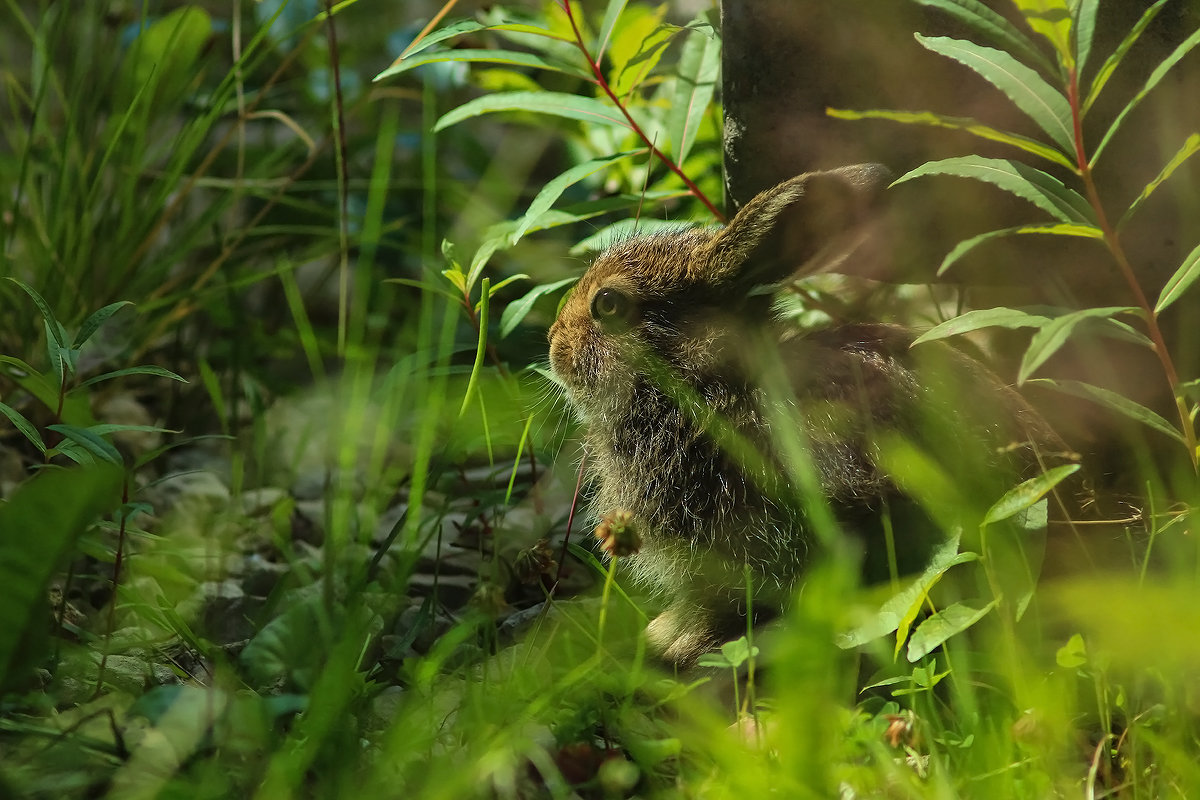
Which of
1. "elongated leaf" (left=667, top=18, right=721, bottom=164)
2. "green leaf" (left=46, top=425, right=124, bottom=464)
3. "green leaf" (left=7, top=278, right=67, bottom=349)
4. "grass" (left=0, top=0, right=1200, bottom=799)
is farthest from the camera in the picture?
"elongated leaf" (left=667, top=18, right=721, bottom=164)

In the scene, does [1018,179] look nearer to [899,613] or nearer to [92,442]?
[899,613]

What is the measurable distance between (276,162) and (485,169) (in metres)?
0.88

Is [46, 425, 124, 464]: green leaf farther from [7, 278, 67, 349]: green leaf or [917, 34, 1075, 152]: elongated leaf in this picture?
[917, 34, 1075, 152]: elongated leaf

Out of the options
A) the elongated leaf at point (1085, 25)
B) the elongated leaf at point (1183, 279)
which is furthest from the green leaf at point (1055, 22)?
the elongated leaf at point (1183, 279)

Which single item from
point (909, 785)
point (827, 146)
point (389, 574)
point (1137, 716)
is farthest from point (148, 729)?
point (827, 146)

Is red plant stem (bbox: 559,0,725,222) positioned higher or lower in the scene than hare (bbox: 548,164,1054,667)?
higher

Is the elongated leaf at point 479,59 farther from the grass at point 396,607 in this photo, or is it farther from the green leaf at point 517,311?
the green leaf at point 517,311

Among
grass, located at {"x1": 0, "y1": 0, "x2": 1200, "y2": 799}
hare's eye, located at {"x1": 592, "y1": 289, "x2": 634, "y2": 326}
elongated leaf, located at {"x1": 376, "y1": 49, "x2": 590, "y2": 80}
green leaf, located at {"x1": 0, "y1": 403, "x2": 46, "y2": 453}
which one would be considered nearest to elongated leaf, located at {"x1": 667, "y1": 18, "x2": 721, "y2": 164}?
elongated leaf, located at {"x1": 376, "y1": 49, "x2": 590, "y2": 80}

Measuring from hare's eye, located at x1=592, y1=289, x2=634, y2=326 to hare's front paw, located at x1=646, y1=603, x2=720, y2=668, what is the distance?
2.67 ft

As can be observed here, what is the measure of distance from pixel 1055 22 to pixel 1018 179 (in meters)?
0.30

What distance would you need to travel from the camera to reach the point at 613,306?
10.1 feet

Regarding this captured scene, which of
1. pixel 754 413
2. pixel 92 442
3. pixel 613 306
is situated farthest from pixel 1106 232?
pixel 92 442

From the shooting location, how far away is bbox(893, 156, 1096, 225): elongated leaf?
2.25 metres

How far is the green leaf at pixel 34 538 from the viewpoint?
1850 mm
